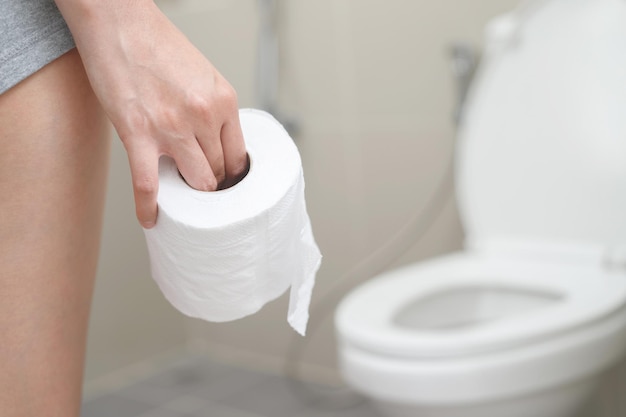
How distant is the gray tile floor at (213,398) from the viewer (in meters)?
1.65

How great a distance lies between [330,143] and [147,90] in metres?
1.20

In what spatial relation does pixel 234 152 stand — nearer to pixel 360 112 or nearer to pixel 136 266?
pixel 360 112

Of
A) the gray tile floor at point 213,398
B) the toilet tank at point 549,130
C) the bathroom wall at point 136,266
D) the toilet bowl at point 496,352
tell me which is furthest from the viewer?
the bathroom wall at point 136,266

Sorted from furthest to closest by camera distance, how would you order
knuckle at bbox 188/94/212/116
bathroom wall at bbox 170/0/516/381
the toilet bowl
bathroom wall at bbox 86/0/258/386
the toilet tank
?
bathroom wall at bbox 86/0/258/386 → bathroom wall at bbox 170/0/516/381 → the toilet tank → the toilet bowl → knuckle at bbox 188/94/212/116

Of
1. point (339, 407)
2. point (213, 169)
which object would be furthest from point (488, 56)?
point (213, 169)

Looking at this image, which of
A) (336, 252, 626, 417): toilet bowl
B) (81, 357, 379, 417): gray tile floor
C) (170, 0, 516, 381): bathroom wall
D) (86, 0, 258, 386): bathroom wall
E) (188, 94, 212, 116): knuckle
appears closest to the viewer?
(188, 94, 212, 116): knuckle

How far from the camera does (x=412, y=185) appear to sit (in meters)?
1.58

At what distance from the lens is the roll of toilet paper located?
502mm

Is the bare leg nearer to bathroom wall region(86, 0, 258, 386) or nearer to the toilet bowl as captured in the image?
the toilet bowl

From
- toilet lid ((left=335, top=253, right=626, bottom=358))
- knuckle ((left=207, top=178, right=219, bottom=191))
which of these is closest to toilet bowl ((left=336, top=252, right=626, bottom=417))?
toilet lid ((left=335, top=253, right=626, bottom=358))

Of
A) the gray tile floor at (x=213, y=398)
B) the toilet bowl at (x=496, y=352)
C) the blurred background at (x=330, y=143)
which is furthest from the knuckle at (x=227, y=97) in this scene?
the gray tile floor at (x=213, y=398)

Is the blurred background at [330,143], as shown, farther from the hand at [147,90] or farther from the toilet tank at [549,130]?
the hand at [147,90]

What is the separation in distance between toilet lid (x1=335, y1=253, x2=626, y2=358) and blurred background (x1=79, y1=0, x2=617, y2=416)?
1.03 feet

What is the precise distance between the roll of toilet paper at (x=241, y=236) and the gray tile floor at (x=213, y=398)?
3.54 feet
